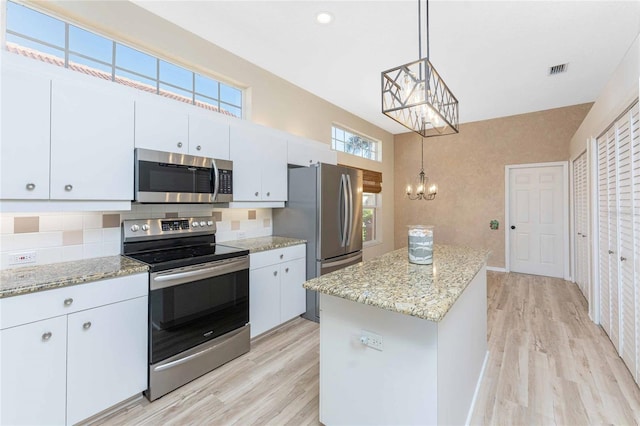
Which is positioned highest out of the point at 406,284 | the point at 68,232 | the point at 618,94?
the point at 618,94

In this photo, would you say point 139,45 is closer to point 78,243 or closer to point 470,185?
point 78,243

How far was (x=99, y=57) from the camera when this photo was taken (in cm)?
237

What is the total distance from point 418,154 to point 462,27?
3.80m

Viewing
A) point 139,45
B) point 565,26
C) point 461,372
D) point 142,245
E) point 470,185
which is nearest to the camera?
point 461,372

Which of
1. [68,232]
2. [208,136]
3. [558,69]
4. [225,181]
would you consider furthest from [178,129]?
[558,69]

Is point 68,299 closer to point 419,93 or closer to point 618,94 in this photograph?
point 419,93

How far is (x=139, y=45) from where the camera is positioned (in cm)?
257

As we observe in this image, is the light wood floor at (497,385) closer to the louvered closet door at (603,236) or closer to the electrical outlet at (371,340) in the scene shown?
the louvered closet door at (603,236)

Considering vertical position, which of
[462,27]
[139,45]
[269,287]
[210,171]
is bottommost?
[269,287]

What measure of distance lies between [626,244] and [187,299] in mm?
3452

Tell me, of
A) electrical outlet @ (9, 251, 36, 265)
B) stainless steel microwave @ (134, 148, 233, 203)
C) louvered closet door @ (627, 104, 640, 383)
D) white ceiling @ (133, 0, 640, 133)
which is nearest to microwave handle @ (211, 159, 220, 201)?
stainless steel microwave @ (134, 148, 233, 203)

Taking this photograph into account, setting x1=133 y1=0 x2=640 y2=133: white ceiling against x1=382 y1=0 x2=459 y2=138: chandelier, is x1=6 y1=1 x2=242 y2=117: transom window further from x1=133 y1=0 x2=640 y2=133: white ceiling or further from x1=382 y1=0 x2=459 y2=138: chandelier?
x1=382 y1=0 x2=459 y2=138: chandelier

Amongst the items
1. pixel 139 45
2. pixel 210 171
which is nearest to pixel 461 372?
pixel 210 171

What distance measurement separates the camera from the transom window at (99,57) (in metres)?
2.04
